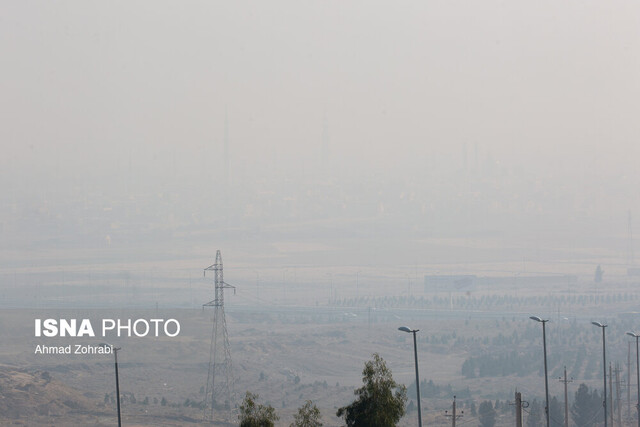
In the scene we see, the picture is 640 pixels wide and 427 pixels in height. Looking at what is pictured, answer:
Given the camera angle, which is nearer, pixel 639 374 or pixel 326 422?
pixel 639 374

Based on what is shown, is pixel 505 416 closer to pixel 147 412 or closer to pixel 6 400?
pixel 147 412

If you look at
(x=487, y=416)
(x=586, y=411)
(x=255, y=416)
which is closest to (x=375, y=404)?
(x=255, y=416)

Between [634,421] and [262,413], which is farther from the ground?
[262,413]

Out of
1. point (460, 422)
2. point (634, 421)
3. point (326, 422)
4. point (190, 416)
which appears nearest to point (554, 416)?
point (634, 421)

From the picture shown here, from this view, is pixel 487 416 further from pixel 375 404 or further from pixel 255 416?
pixel 255 416

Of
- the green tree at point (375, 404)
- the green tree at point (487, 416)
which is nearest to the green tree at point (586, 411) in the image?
the green tree at point (487, 416)

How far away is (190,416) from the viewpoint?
173625 millimetres

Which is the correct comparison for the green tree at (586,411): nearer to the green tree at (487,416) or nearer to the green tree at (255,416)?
the green tree at (487,416)

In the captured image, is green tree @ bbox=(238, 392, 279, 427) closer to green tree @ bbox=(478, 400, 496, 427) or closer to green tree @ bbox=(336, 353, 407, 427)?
green tree @ bbox=(336, 353, 407, 427)

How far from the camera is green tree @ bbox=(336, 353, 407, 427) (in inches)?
2094

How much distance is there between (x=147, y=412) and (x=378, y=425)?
134 metres

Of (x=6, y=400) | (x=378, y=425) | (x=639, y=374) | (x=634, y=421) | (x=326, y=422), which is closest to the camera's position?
(x=378, y=425)

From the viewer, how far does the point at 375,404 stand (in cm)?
5350

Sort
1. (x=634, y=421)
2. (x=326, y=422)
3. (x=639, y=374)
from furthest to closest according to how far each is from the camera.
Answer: (x=326, y=422) → (x=634, y=421) → (x=639, y=374)
